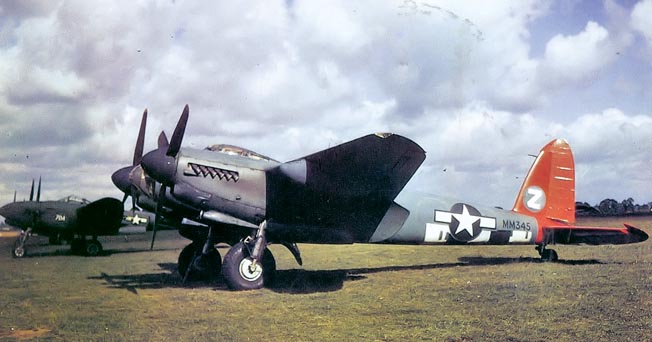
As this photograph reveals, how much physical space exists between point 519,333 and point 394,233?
4.80 metres

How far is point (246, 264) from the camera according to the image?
7.64m

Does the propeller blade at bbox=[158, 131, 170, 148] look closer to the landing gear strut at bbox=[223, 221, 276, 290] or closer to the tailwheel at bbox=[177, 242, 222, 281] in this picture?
the tailwheel at bbox=[177, 242, 222, 281]

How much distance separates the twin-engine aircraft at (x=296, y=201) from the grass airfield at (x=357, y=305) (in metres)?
0.65

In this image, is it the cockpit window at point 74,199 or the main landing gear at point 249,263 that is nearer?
the main landing gear at point 249,263

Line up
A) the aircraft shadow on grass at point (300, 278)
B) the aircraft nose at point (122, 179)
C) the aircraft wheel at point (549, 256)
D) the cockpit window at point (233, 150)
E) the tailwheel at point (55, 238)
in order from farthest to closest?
1. the tailwheel at point (55, 238)
2. the aircraft wheel at point (549, 256)
3. the aircraft nose at point (122, 179)
4. the cockpit window at point (233, 150)
5. the aircraft shadow on grass at point (300, 278)

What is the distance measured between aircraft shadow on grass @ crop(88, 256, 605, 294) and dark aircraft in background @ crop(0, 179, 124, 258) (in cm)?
653

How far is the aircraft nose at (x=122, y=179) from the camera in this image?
28.9ft

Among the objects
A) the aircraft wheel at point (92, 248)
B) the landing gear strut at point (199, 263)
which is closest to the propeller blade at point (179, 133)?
the landing gear strut at point (199, 263)

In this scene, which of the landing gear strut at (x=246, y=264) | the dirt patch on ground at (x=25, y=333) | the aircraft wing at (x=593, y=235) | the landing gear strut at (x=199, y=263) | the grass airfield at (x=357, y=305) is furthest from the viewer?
the aircraft wing at (x=593, y=235)

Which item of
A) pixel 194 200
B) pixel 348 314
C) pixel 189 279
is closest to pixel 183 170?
pixel 194 200

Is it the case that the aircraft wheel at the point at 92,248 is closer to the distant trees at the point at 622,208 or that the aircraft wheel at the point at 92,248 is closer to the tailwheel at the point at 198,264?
the tailwheel at the point at 198,264

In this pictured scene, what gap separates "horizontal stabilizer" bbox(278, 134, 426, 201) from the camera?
7312mm

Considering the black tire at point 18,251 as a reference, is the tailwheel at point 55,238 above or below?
above

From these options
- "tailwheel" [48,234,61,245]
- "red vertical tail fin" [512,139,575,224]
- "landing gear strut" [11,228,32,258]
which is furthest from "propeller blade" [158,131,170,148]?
"tailwheel" [48,234,61,245]
